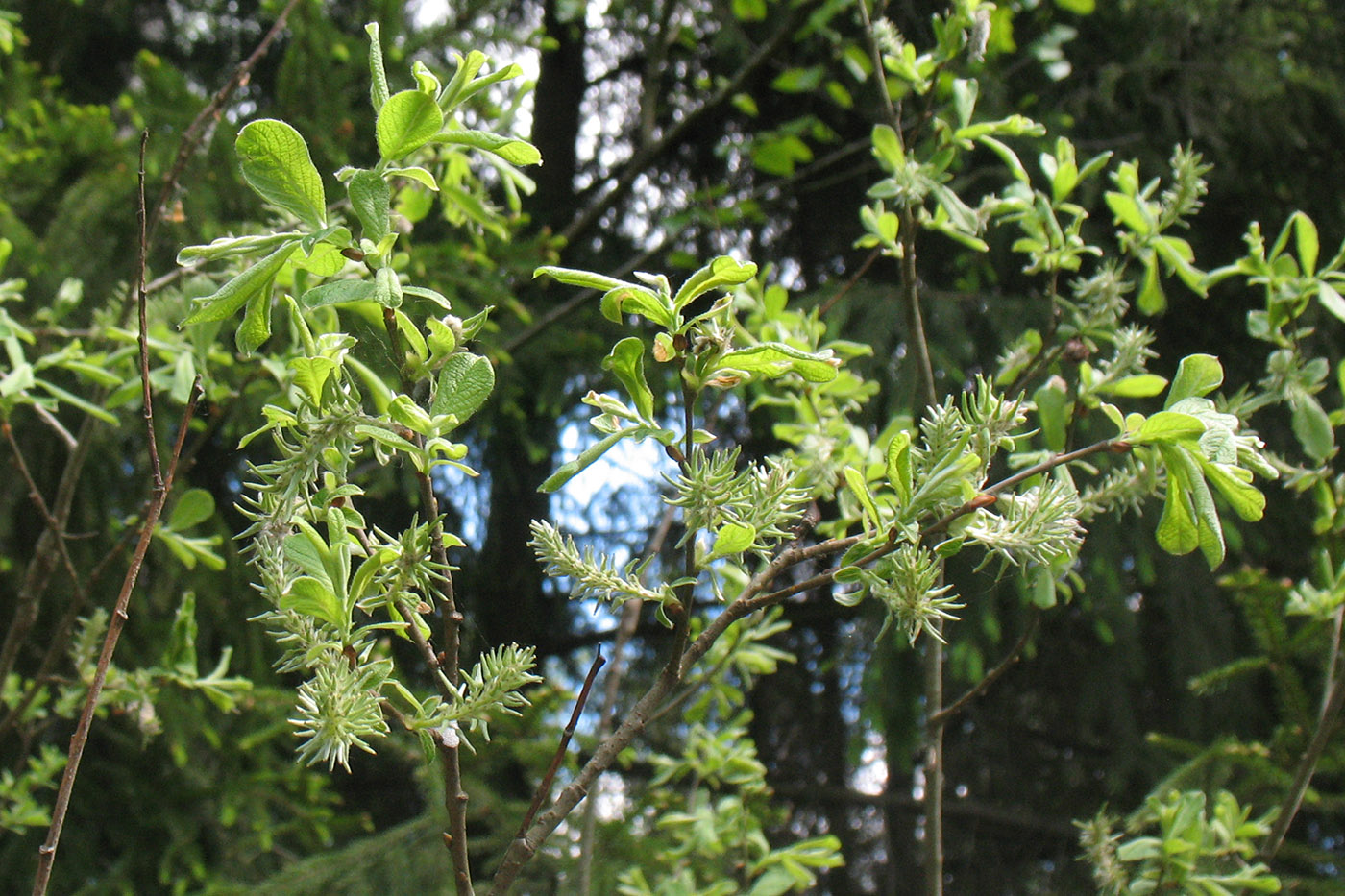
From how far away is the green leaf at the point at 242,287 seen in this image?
0.49 metres

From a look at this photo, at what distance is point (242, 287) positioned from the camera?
0.49m

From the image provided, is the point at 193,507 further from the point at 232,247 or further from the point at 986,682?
the point at 986,682

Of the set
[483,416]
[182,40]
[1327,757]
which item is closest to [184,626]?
[483,416]

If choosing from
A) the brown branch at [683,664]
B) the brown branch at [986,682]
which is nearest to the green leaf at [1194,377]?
the brown branch at [683,664]

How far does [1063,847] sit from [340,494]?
8.89ft

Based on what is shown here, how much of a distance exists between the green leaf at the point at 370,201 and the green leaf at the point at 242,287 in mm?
39

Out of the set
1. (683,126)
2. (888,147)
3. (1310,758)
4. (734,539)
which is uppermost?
(683,126)


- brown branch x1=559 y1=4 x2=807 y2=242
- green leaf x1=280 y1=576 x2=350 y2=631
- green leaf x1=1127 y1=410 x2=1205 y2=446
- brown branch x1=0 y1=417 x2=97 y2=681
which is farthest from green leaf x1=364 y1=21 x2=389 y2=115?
brown branch x1=559 y1=4 x2=807 y2=242

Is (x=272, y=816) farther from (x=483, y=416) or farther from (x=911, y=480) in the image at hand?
(x=911, y=480)

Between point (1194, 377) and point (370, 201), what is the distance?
1.60 ft

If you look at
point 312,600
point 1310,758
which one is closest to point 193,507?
point 312,600

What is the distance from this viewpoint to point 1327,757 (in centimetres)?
155

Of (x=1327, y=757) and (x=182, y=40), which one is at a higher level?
(x=182, y=40)

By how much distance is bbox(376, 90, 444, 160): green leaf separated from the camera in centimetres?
50
